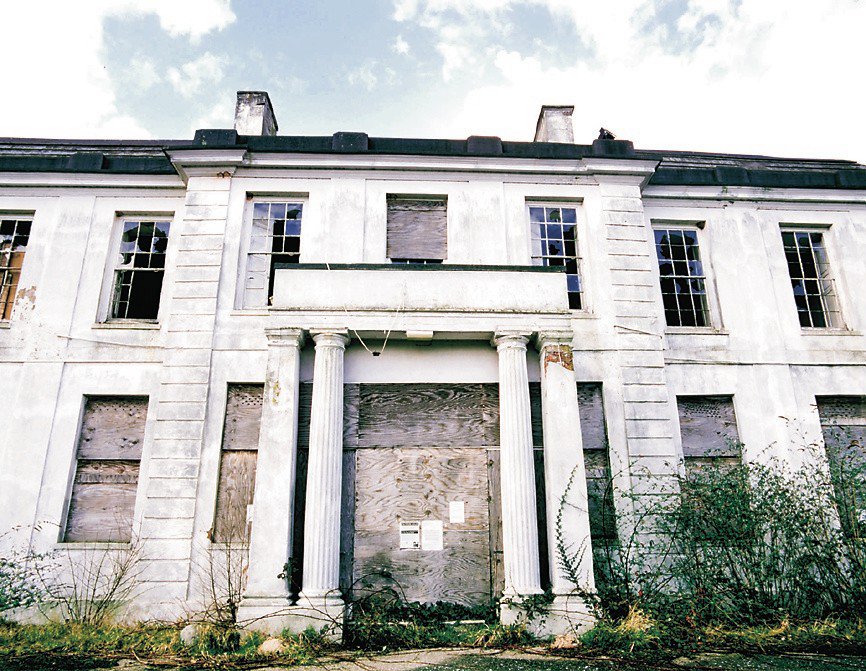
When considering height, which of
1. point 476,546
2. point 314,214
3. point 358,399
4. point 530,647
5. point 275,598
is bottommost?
point 530,647

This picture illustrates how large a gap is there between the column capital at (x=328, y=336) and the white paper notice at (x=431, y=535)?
313 centimetres

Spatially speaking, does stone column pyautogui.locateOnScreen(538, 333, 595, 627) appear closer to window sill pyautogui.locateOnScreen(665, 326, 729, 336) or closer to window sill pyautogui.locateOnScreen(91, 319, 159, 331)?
window sill pyautogui.locateOnScreen(665, 326, 729, 336)

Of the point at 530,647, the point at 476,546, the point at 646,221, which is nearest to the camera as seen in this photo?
the point at 530,647

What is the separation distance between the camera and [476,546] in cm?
918

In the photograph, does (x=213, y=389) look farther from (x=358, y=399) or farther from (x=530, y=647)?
(x=530, y=647)

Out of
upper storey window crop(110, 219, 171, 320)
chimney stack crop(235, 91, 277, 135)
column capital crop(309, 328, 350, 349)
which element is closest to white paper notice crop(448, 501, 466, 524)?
column capital crop(309, 328, 350, 349)

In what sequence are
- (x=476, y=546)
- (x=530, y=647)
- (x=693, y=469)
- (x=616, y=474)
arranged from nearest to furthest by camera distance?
(x=530, y=647) < (x=476, y=546) < (x=616, y=474) < (x=693, y=469)

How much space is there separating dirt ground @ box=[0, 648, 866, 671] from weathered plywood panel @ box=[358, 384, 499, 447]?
314 cm

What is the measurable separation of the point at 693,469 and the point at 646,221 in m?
4.90

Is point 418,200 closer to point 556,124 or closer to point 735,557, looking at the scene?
point 556,124

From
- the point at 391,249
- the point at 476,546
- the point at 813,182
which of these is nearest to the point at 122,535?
the point at 476,546

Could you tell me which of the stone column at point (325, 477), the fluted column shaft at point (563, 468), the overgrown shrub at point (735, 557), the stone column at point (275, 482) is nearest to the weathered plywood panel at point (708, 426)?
the overgrown shrub at point (735, 557)

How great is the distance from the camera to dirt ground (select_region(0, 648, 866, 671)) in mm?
6801

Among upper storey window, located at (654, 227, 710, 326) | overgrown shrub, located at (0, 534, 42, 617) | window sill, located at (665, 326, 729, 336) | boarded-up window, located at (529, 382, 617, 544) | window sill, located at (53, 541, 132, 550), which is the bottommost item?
overgrown shrub, located at (0, 534, 42, 617)
